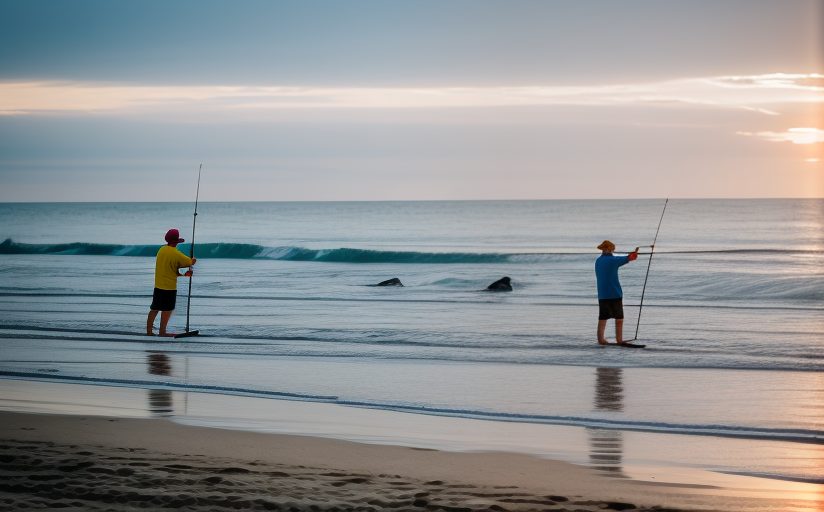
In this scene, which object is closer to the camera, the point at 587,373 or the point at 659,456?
the point at 659,456

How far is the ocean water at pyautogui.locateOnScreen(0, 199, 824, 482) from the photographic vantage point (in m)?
8.67

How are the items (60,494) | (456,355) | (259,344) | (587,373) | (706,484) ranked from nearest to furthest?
(60,494)
(706,484)
(587,373)
(456,355)
(259,344)

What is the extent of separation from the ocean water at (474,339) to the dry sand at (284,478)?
142cm

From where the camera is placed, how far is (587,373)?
10.6 metres

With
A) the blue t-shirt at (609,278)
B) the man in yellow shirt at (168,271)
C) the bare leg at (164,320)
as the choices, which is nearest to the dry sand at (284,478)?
the man in yellow shirt at (168,271)

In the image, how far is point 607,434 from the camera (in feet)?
24.1

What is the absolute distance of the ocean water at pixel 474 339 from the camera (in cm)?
867

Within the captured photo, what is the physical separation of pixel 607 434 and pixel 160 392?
14.6 ft

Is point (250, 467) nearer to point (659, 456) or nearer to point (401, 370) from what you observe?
point (659, 456)

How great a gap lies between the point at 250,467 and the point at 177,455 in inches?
25.2

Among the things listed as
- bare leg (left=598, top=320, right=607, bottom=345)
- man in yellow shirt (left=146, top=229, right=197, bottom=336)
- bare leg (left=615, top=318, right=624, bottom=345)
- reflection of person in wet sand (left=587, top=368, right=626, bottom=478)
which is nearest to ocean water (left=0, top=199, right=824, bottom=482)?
reflection of person in wet sand (left=587, top=368, right=626, bottom=478)

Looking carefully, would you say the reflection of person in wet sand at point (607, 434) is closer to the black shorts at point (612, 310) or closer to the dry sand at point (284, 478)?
the dry sand at point (284, 478)

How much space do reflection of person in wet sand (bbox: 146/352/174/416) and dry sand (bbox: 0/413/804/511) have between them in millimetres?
1114

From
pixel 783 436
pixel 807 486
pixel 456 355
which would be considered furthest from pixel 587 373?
pixel 807 486
